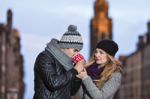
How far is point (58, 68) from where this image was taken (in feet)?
25.8

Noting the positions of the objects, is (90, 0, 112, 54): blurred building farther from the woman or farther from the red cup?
the red cup

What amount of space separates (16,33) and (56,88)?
4769 inches

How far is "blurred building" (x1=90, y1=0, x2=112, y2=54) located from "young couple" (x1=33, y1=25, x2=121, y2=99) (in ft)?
536

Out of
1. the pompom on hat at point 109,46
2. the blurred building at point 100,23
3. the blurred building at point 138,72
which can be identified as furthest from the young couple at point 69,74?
the blurred building at point 100,23

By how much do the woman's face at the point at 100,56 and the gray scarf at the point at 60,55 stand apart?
637mm

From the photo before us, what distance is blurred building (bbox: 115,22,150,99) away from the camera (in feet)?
398

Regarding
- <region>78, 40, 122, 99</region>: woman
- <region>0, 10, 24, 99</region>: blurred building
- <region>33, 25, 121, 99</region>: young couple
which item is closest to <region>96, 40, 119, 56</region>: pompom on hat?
<region>78, 40, 122, 99</region>: woman

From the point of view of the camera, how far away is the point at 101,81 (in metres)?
8.29

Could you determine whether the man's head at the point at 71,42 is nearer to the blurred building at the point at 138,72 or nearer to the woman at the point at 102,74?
the woman at the point at 102,74

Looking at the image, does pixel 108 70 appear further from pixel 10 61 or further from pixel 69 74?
pixel 10 61

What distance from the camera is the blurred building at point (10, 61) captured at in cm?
10731

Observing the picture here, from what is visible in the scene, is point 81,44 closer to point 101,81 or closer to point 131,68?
point 101,81

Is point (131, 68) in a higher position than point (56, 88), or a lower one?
lower

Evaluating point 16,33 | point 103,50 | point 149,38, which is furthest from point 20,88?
point 103,50
